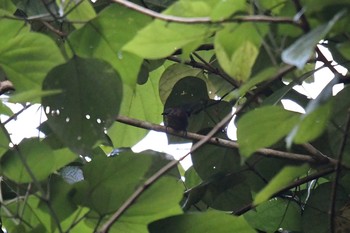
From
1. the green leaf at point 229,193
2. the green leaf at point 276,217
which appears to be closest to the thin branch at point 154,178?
the green leaf at point 229,193

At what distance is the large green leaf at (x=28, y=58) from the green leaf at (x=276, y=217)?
41cm

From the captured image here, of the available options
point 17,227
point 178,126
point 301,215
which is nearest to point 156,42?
point 17,227

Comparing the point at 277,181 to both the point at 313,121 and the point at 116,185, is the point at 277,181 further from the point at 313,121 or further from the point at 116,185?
the point at 116,185

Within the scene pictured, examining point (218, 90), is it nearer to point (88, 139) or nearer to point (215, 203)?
point (215, 203)

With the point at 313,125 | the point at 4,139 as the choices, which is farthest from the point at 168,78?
the point at 313,125

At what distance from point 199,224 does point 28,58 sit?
228 millimetres

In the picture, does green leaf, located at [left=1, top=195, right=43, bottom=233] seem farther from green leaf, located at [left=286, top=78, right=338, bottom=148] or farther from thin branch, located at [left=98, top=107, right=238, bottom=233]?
green leaf, located at [left=286, top=78, right=338, bottom=148]

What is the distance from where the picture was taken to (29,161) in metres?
0.60

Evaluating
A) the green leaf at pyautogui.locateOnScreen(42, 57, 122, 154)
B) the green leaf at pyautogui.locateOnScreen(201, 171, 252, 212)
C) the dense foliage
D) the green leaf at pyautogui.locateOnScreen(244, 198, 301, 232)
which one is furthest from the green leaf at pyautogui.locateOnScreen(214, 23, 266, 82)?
the green leaf at pyautogui.locateOnScreen(244, 198, 301, 232)

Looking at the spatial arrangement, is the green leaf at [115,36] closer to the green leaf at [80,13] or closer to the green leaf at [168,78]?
the green leaf at [80,13]

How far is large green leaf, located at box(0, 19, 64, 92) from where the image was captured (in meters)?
0.63

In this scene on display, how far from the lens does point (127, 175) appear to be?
63cm

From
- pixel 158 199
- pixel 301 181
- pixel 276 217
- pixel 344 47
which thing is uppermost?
pixel 344 47

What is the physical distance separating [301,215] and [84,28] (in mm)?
426
